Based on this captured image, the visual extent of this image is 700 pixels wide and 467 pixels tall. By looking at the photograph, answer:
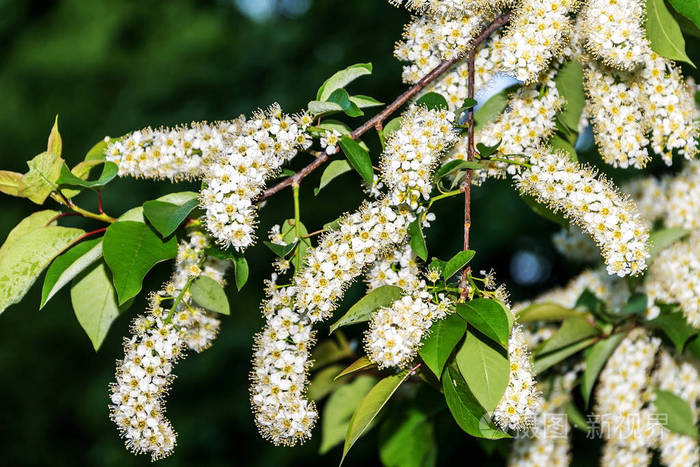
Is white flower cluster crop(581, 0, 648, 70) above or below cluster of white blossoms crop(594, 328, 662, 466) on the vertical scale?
above

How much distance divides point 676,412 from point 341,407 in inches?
40.1

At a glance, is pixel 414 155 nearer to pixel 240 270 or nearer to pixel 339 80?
pixel 339 80

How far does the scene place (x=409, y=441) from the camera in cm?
224

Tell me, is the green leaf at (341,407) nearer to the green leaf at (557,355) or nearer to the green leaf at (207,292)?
the green leaf at (557,355)

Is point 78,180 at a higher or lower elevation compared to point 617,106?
lower

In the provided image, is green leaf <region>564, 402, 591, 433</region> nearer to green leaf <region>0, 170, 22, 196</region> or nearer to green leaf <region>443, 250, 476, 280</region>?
green leaf <region>443, 250, 476, 280</region>

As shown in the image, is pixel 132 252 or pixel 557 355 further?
pixel 557 355

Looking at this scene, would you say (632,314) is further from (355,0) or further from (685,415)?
(355,0)

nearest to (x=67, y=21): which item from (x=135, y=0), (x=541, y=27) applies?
(x=135, y=0)

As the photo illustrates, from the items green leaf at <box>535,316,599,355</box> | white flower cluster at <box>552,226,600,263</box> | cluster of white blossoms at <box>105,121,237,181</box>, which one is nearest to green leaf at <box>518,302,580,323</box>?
green leaf at <box>535,316,599,355</box>

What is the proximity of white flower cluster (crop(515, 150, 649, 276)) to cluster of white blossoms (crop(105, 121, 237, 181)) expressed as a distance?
2.34 ft

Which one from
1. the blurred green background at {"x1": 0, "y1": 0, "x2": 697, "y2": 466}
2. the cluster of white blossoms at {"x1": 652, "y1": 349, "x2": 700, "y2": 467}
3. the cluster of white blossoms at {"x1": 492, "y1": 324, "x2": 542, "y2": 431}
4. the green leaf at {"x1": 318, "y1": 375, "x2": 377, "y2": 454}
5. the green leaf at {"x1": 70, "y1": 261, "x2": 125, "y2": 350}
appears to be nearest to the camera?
the cluster of white blossoms at {"x1": 492, "y1": 324, "x2": 542, "y2": 431}

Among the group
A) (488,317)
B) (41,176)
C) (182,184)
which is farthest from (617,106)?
(182,184)

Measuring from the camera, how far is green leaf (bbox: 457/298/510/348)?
1.24m
